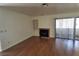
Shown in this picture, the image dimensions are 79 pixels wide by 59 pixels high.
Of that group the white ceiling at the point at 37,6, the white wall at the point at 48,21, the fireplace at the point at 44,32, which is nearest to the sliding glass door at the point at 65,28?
the white wall at the point at 48,21

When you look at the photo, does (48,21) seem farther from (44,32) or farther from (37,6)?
(37,6)

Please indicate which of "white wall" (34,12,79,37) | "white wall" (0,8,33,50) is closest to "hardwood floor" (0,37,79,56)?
"white wall" (0,8,33,50)

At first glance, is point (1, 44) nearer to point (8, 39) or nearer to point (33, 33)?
point (8, 39)

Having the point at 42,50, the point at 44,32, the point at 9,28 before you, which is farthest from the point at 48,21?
the point at 42,50

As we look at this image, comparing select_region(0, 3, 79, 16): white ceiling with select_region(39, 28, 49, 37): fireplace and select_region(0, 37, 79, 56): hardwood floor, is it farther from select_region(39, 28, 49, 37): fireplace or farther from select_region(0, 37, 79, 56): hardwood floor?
select_region(39, 28, 49, 37): fireplace

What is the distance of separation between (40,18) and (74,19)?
3.04 metres

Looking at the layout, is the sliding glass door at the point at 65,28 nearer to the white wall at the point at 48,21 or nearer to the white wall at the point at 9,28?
the white wall at the point at 48,21

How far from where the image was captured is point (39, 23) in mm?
9047

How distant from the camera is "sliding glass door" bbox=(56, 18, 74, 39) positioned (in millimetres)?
7561

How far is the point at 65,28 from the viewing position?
796 centimetres

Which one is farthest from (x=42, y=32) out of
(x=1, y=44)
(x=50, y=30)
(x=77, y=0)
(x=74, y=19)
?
(x=77, y=0)

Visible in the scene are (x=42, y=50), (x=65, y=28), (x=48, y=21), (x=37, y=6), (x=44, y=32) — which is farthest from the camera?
(x=44, y=32)

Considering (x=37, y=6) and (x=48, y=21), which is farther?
(x=48, y=21)

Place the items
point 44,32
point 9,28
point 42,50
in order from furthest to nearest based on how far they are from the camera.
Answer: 1. point 44,32
2. point 9,28
3. point 42,50
